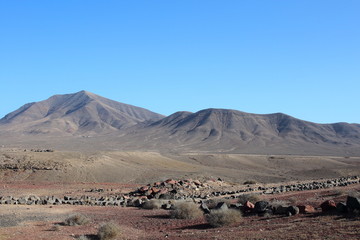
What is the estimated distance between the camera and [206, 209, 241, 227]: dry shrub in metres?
16.3

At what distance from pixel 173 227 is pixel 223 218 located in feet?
7.28

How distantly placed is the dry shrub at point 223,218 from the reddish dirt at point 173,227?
0.29 meters

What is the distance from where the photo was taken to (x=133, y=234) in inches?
615

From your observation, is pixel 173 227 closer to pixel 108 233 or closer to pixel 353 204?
pixel 108 233

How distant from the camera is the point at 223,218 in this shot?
1634 cm

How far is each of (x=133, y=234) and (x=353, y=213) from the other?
8.19 metres

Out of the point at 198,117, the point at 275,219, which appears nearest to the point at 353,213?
the point at 275,219

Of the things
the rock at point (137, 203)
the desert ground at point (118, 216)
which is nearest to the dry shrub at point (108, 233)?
the desert ground at point (118, 216)

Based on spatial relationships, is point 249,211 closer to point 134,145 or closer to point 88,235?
point 88,235

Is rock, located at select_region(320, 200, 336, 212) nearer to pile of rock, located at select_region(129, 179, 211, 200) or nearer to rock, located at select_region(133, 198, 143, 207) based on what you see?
rock, located at select_region(133, 198, 143, 207)

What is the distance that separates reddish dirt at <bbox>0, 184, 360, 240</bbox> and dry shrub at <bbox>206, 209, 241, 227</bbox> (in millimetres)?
289

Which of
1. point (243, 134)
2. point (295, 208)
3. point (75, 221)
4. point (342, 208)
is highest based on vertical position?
point (243, 134)

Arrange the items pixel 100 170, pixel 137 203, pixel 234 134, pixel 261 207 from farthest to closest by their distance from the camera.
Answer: pixel 234 134 < pixel 100 170 < pixel 137 203 < pixel 261 207

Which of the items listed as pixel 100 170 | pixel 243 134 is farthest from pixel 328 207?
pixel 243 134
